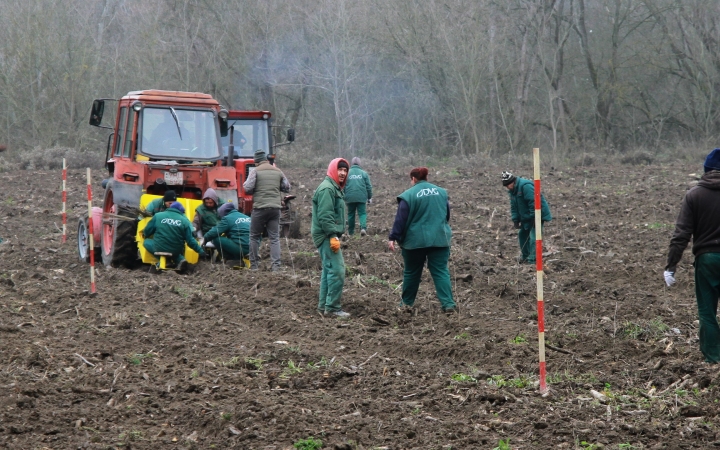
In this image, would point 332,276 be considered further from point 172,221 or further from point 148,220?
point 148,220

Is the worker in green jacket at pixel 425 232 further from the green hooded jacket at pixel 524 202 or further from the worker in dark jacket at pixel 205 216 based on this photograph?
the worker in dark jacket at pixel 205 216

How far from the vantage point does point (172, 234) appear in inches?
467

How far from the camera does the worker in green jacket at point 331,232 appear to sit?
9.41 metres

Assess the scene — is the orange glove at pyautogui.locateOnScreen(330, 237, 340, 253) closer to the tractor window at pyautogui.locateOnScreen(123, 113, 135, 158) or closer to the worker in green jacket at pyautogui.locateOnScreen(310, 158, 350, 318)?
the worker in green jacket at pyautogui.locateOnScreen(310, 158, 350, 318)

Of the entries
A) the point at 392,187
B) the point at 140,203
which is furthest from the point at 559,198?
the point at 140,203

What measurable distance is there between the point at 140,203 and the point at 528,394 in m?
7.94

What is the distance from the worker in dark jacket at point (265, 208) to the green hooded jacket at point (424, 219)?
3165 mm

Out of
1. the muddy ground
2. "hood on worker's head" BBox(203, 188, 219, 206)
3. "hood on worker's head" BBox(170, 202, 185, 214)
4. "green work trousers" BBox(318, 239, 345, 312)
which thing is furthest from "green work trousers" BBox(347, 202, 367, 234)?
"green work trousers" BBox(318, 239, 345, 312)

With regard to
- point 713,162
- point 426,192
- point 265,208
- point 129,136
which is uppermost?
point 129,136

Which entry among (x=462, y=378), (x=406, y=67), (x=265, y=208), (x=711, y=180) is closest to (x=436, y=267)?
(x=462, y=378)

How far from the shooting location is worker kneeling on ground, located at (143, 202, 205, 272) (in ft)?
38.5

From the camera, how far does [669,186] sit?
73.8 feet

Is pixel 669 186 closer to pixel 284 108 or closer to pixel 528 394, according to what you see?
pixel 528 394

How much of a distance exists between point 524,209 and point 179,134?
5262mm
